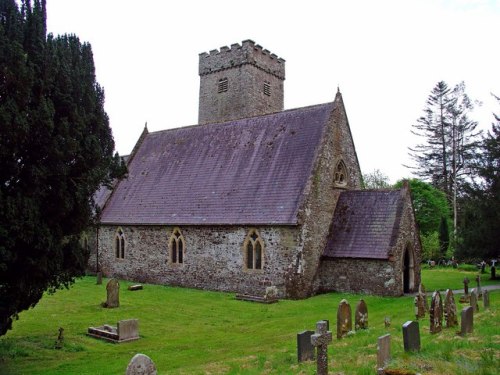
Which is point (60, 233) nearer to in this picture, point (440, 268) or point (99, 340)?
point (99, 340)

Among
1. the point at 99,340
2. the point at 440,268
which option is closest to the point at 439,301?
the point at 99,340

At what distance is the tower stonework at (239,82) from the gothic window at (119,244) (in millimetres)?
13705

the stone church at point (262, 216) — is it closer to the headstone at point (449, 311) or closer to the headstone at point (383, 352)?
the headstone at point (449, 311)

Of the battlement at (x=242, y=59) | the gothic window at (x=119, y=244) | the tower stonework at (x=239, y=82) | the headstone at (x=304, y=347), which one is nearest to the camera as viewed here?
the headstone at (x=304, y=347)

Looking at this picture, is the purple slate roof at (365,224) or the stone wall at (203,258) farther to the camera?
the stone wall at (203,258)

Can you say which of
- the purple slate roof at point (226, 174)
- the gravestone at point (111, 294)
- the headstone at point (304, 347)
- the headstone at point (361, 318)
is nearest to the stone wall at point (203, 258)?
the purple slate roof at point (226, 174)

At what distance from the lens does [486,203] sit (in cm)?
2711

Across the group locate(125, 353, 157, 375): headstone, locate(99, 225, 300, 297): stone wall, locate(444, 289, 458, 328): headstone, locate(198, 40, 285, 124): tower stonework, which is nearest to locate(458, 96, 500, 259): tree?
locate(99, 225, 300, 297): stone wall

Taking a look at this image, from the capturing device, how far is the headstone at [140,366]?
6746 millimetres

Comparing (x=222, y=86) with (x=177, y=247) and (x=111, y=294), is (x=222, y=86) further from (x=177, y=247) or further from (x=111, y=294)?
(x=111, y=294)

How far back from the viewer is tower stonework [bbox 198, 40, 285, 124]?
38344 millimetres

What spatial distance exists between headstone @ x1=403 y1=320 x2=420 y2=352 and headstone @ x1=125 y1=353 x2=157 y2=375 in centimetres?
540

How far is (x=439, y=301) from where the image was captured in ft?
40.1

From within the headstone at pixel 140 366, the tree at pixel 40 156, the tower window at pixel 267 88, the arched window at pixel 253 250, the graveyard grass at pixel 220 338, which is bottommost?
the graveyard grass at pixel 220 338
